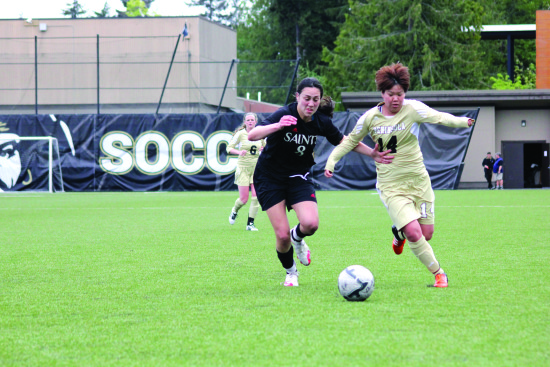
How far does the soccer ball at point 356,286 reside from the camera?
5.61m

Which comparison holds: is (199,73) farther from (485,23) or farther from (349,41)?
(485,23)

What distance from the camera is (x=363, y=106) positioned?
32344mm

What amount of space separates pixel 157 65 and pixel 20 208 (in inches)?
638

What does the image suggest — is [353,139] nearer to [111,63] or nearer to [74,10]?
[111,63]

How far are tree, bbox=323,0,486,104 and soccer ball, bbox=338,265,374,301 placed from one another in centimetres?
3738

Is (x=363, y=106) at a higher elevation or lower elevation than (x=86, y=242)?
higher

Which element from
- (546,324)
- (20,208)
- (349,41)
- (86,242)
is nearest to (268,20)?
(349,41)

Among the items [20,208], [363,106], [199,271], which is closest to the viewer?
[199,271]

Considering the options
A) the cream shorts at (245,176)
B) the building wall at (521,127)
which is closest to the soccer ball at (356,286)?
the cream shorts at (245,176)

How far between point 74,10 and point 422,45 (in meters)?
50.0

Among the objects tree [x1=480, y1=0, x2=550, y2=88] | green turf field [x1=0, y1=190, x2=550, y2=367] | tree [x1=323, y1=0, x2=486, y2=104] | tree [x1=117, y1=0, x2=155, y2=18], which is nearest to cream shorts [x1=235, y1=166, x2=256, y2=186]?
green turf field [x1=0, y1=190, x2=550, y2=367]

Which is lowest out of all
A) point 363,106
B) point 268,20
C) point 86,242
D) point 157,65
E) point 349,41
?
point 86,242

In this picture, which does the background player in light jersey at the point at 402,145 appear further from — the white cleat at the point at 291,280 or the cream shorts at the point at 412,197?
the white cleat at the point at 291,280

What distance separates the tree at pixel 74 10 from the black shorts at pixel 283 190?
78943 millimetres
